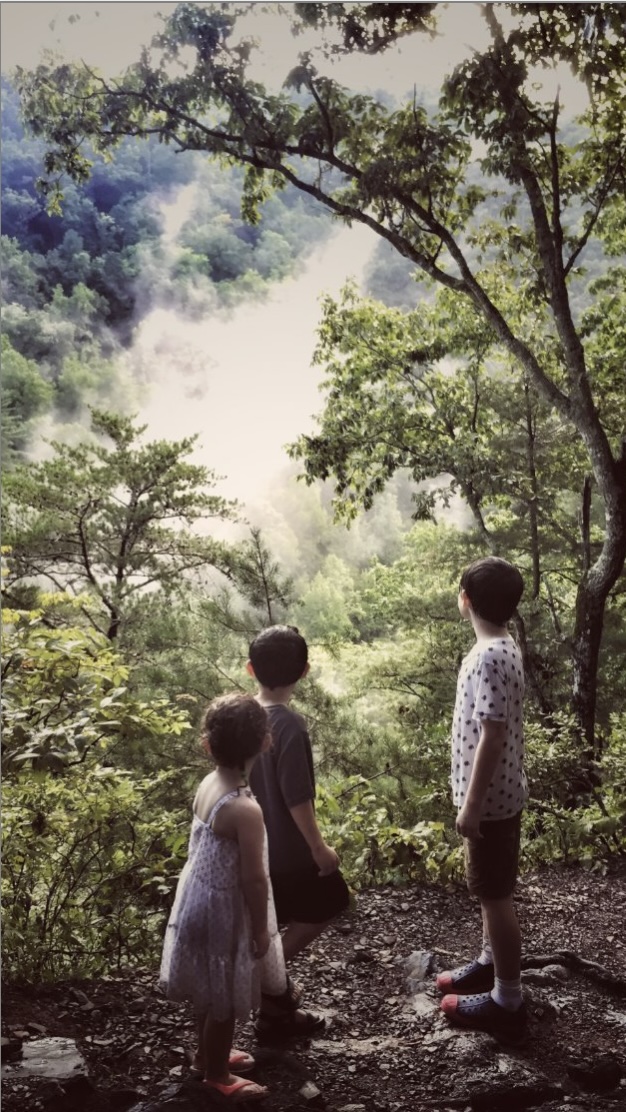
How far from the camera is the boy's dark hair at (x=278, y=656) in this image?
1617mm

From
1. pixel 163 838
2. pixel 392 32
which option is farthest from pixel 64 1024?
pixel 392 32

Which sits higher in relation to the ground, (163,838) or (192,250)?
(192,250)

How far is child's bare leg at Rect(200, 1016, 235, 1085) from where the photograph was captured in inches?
55.3

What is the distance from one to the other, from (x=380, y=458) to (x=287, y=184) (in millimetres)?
2390

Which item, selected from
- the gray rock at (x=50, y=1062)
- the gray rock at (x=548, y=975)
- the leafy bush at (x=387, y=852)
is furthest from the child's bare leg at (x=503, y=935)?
the leafy bush at (x=387, y=852)

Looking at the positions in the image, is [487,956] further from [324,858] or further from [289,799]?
[289,799]

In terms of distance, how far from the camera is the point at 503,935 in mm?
1727

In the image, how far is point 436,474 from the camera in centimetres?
632

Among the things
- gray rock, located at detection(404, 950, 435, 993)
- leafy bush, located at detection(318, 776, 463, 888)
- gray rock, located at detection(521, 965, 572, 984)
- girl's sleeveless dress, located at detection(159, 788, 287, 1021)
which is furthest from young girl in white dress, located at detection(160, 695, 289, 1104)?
leafy bush, located at detection(318, 776, 463, 888)

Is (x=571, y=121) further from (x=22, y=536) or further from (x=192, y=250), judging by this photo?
(x=22, y=536)

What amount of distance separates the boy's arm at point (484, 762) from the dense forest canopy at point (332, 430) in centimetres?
90

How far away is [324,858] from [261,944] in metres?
0.26

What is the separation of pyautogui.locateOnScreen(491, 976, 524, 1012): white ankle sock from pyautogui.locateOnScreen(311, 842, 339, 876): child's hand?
21.5 inches

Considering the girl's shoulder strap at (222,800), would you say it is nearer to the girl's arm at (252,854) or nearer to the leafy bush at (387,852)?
the girl's arm at (252,854)
